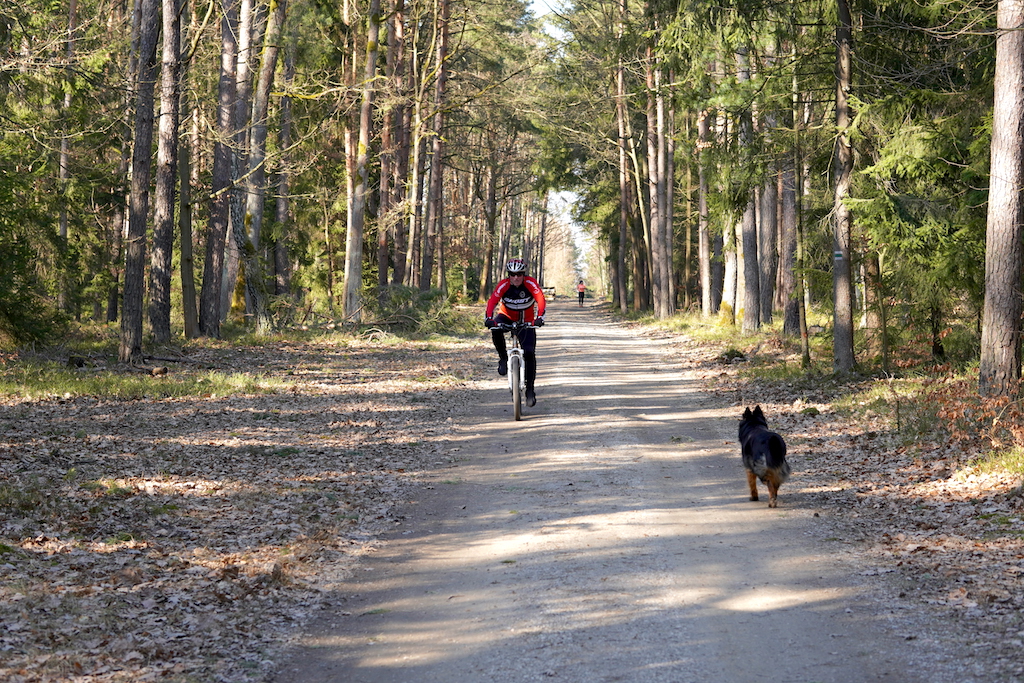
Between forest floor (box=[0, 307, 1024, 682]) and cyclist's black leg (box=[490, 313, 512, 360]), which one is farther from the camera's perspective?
cyclist's black leg (box=[490, 313, 512, 360])

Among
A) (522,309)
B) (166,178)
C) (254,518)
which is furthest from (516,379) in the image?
(166,178)

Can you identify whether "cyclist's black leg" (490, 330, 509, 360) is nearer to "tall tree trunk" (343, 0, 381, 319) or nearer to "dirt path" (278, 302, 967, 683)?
"dirt path" (278, 302, 967, 683)

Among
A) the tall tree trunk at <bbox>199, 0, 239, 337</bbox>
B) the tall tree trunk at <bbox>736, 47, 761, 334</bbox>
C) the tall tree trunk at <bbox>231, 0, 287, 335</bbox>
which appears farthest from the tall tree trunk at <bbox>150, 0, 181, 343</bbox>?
the tall tree trunk at <bbox>736, 47, 761, 334</bbox>

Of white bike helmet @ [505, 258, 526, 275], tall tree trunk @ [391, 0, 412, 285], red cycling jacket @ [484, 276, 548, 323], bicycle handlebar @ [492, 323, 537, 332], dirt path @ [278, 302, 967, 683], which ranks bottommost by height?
dirt path @ [278, 302, 967, 683]

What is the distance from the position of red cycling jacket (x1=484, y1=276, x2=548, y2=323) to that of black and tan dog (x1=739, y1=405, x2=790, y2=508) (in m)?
5.55

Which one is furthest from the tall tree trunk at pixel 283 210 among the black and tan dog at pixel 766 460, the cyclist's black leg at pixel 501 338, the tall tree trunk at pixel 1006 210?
the black and tan dog at pixel 766 460

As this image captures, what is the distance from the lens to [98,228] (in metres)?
30.3

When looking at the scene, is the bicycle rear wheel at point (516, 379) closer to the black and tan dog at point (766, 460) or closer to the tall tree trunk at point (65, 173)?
the black and tan dog at point (766, 460)

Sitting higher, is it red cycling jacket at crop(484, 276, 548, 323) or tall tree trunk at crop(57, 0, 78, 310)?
tall tree trunk at crop(57, 0, 78, 310)

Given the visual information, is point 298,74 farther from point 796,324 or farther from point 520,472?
point 520,472

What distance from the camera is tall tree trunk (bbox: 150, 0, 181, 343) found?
1980 centimetres

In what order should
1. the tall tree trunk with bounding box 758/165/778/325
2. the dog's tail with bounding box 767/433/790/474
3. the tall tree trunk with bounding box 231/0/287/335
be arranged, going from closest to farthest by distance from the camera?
the dog's tail with bounding box 767/433/790/474 < the tall tree trunk with bounding box 758/165/778/325 < the tall tree trunk with bounding box 231/0/287/335

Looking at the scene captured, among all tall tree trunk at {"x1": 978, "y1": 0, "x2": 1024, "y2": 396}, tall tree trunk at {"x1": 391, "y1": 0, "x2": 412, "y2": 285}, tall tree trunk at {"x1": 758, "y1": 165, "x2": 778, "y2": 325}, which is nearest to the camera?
tall tree trunk at {"x1": 978, "y1": 0, "x2": 1024, "y2": 396}

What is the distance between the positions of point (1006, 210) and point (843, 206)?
430 centimetres
